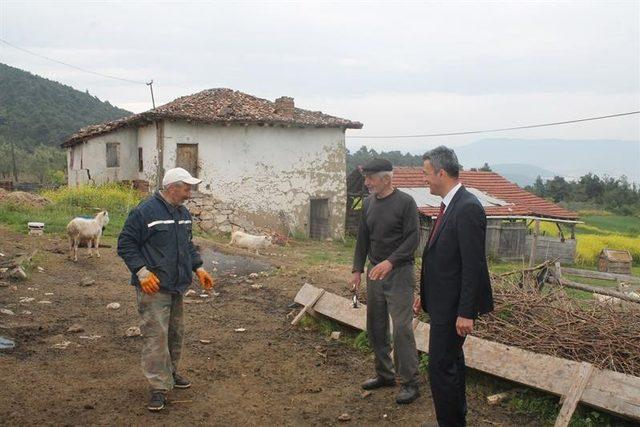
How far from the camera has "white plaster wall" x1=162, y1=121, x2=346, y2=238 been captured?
20078mm

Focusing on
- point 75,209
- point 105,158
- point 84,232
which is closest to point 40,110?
point 105,158

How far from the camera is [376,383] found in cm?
513

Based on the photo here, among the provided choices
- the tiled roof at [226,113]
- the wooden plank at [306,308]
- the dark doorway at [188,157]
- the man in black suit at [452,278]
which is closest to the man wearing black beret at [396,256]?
the man in black suit at [452,278]

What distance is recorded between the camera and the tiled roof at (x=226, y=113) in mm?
19578

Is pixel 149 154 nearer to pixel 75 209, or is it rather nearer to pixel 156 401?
pixel 75 209

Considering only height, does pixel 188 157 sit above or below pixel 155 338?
above

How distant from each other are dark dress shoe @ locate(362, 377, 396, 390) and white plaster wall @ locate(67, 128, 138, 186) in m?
18.9

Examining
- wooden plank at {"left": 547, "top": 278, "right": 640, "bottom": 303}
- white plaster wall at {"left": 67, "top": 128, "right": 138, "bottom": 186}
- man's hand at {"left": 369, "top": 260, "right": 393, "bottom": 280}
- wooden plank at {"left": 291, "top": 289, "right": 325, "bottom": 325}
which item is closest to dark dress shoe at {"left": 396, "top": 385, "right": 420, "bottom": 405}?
man's hand at {"left": 369, "top": 260, "right": 393, "bottom": 280}

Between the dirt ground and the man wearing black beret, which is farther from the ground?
the man wearing black beret

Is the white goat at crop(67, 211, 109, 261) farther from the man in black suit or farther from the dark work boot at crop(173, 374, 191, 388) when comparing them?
the man in black suit

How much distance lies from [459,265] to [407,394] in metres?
1.55

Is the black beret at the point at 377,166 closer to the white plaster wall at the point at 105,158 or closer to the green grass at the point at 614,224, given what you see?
the white plaster wall at the point at 105,158

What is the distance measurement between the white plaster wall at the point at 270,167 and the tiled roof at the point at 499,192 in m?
3.09

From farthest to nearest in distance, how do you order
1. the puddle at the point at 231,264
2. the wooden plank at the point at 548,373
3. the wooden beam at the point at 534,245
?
1. the wooden beam at the point at 534,245
2. the puddle at the point at 231,264
3. the wooden plank at the point at 548,373
